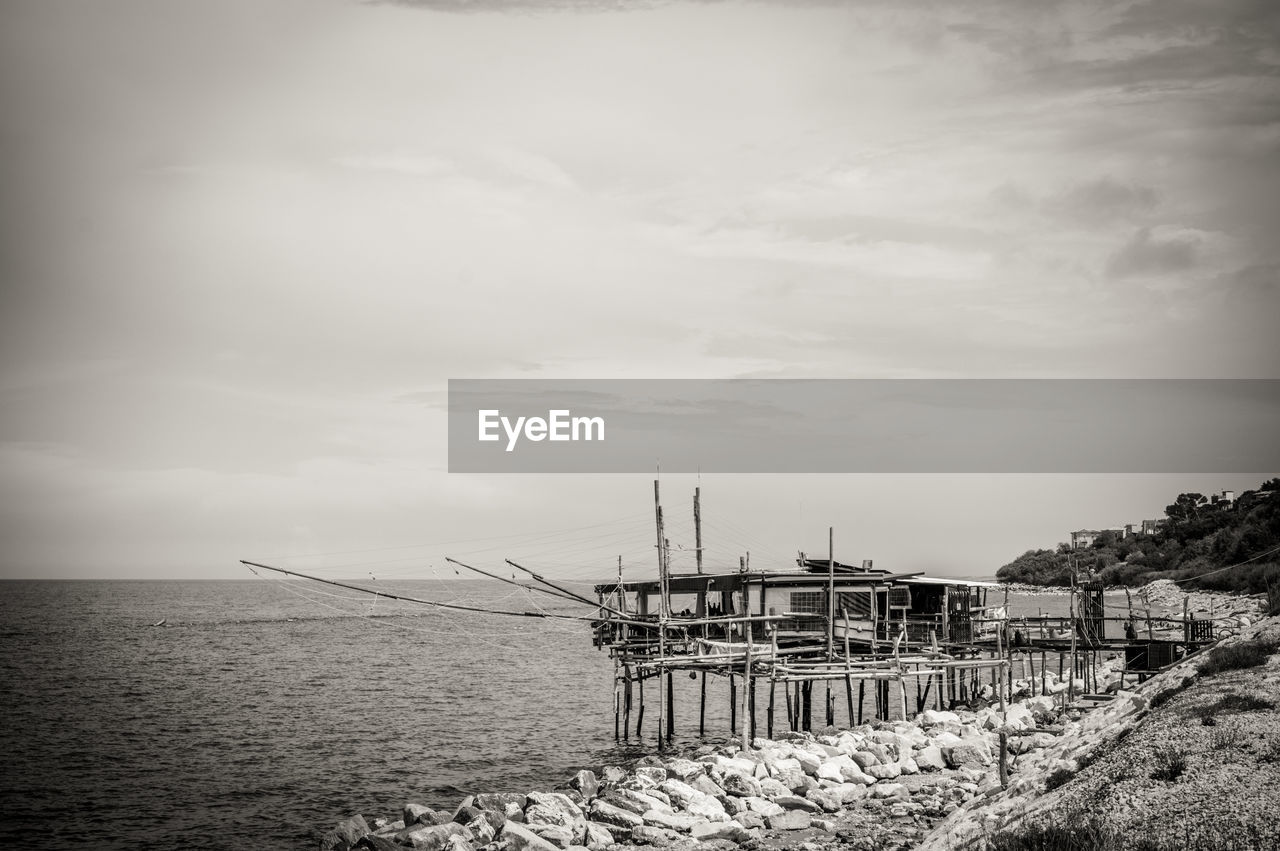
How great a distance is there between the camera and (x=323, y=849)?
23.5 m

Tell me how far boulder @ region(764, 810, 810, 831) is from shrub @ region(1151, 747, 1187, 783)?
8725 millimetres

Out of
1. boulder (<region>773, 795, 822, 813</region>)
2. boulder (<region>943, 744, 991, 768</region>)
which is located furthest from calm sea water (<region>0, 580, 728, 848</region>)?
boulder (<region>943, 744, 991, 768</region>)

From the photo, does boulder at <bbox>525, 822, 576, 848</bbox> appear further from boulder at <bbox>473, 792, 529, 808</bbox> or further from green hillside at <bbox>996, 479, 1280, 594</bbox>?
green hillside at <bbox>996, 479, 1280, 594</bbox>

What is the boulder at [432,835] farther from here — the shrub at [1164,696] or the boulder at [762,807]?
the shrub at [1164,696]

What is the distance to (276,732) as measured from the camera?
4441 cm

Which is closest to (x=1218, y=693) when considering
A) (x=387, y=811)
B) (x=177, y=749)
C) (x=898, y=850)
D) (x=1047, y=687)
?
(x=898, y=850)

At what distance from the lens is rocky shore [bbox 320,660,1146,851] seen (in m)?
21.6

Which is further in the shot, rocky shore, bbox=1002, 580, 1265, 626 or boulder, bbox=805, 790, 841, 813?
rocky shore, bbox=1002, 580, 1265, 626

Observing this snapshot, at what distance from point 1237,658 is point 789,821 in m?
11.0

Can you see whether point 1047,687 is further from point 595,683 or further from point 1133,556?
point 1133,556

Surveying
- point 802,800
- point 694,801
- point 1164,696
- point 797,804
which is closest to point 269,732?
point 694,801

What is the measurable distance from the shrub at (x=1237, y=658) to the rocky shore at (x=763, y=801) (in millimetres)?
1718

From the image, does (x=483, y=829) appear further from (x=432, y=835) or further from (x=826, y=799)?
(x=826, y=799)

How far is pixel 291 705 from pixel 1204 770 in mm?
47462
